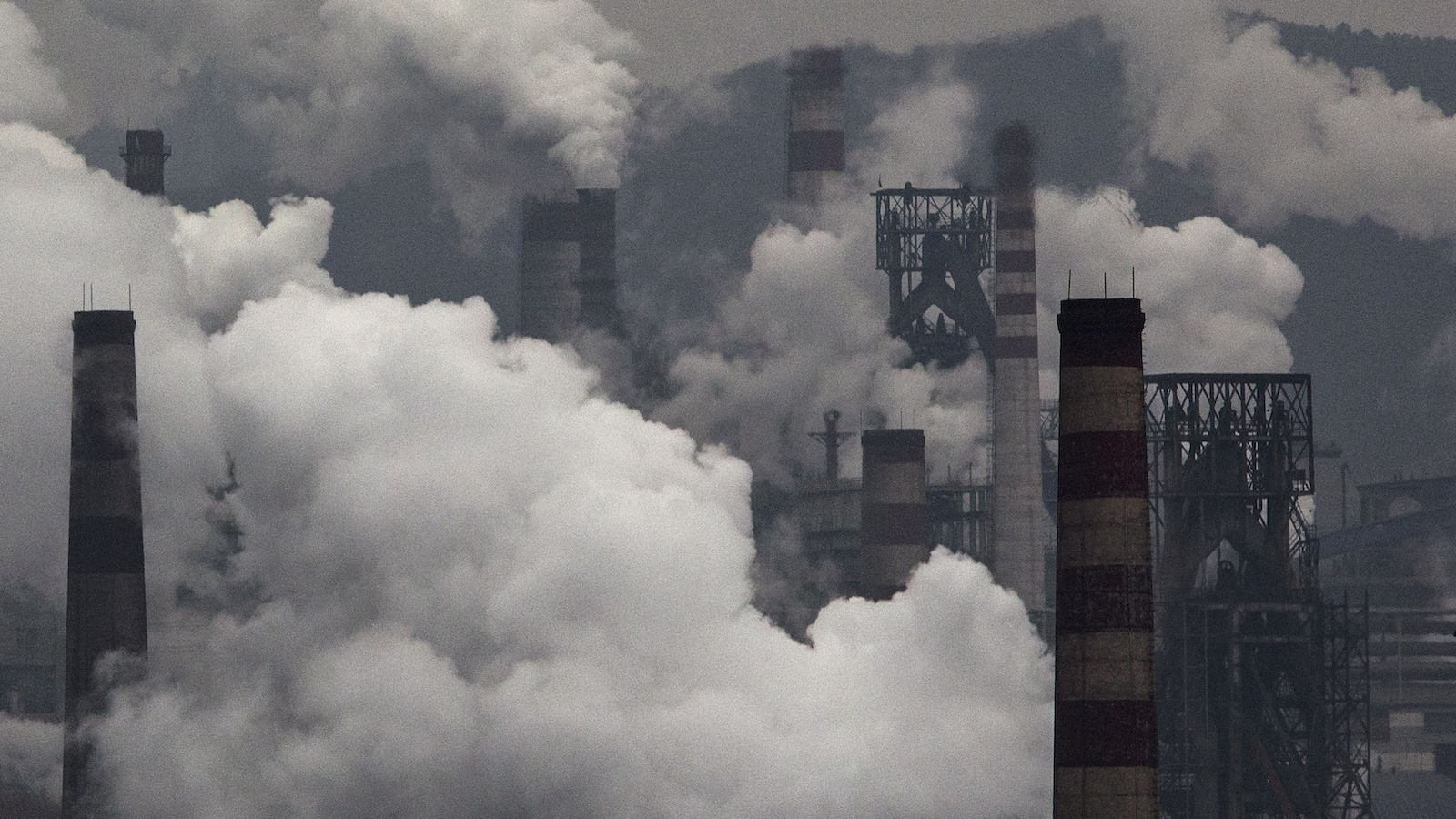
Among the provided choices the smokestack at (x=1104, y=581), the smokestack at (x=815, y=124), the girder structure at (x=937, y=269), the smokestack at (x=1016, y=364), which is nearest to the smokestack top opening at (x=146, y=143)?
the smokestack at (x=815, y=124)

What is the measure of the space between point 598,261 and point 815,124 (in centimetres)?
1129

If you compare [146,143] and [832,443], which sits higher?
[146,143]

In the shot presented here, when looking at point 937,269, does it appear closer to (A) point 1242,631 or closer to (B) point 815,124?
(B) point 815,124

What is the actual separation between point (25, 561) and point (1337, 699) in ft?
107

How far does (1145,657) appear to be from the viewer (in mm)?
45625

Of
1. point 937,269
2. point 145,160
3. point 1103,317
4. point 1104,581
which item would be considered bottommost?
point 1104,581

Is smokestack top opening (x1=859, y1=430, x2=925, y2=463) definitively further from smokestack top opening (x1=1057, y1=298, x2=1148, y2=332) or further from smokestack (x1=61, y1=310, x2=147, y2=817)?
smokestack top opening (x1=1057, y1=298, x2=1148, y2=332)

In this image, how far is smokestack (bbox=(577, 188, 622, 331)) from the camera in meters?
104

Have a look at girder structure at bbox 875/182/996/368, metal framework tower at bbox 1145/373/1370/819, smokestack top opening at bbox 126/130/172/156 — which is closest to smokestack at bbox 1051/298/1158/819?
metal framework tower at bbox 1145/373/1370/819

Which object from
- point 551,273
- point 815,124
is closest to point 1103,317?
point 551,273

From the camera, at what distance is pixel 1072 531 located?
46031 millimetres

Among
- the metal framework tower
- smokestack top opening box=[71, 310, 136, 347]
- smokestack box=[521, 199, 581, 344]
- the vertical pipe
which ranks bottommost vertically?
the metal framework tower

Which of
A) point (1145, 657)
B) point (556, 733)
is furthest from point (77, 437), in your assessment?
point (1145, 657)

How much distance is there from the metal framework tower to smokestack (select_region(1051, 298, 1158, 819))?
18366 millimetres
